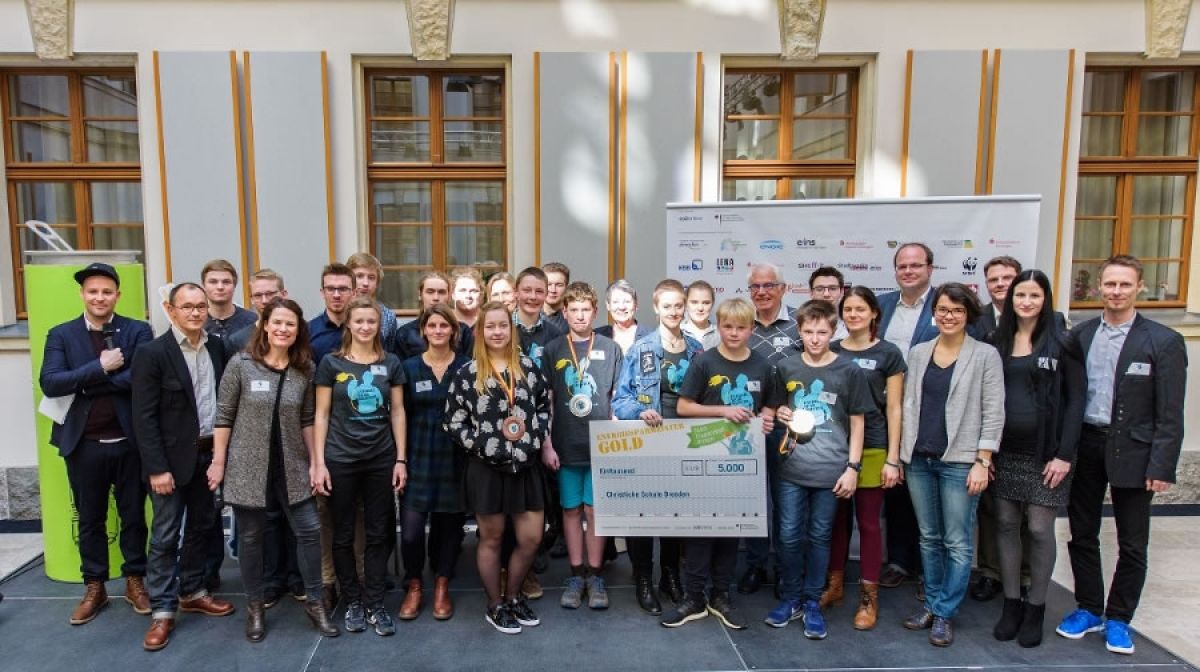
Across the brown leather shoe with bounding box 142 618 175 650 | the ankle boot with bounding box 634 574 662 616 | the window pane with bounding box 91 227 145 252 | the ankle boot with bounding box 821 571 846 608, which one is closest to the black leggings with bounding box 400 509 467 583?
the ankle boot with bounding box 634 574 662 616

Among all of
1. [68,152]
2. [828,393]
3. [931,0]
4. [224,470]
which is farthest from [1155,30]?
[68,152]

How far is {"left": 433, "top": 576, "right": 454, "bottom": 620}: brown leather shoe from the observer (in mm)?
3526

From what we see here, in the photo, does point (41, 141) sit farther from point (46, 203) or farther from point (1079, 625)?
point (1079, 625)

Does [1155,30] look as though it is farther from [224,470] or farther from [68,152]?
[68,152]

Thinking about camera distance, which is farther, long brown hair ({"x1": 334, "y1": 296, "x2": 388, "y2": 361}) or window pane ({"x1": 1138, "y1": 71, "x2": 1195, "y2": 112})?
window pane ({"x1": 1138, "y1": 71, "x2": 1195, "y2": 112})

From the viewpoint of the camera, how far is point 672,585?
145 inches

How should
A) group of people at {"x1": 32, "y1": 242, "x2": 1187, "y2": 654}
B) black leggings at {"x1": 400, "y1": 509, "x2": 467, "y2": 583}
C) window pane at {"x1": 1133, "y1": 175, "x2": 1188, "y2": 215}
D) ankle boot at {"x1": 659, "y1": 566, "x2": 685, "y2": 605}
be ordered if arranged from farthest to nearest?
1. window pane at {"x1": 1133, "y1": 175, "x2": 1188, "y2": 215}
2. ankle boot at {"x1": 659, "y1": 566, "x2": 685, "y2": 605}
3. black leggings at {"x1": 400, "y1": 509, "x2": 467, "y2": 583}
4. group of people at {"x1": 32, "y1": 242, "x2": 1187, "y2": 654}

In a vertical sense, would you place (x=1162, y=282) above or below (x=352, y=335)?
above

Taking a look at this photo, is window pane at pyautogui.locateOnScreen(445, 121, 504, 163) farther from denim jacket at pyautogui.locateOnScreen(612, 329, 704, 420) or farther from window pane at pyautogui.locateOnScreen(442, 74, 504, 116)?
denim jacket at pyautogui.locateOnScreen(612, 329, 704, 420)

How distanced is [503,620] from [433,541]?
A: 559 mm

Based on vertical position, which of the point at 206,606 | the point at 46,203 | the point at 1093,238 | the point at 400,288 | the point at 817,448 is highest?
the point at 46,203

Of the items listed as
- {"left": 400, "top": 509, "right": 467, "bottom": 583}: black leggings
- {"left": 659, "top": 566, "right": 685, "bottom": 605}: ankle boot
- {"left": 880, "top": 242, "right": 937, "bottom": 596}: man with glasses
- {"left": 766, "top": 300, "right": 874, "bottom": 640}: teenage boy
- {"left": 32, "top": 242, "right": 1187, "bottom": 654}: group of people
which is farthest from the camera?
{"left": 880, "top": 242, "right": 937, "bottom": 596}: man with glasses

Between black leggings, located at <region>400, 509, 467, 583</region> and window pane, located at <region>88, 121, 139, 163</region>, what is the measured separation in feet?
13.4

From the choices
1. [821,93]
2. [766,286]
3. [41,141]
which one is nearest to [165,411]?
[766,286]
